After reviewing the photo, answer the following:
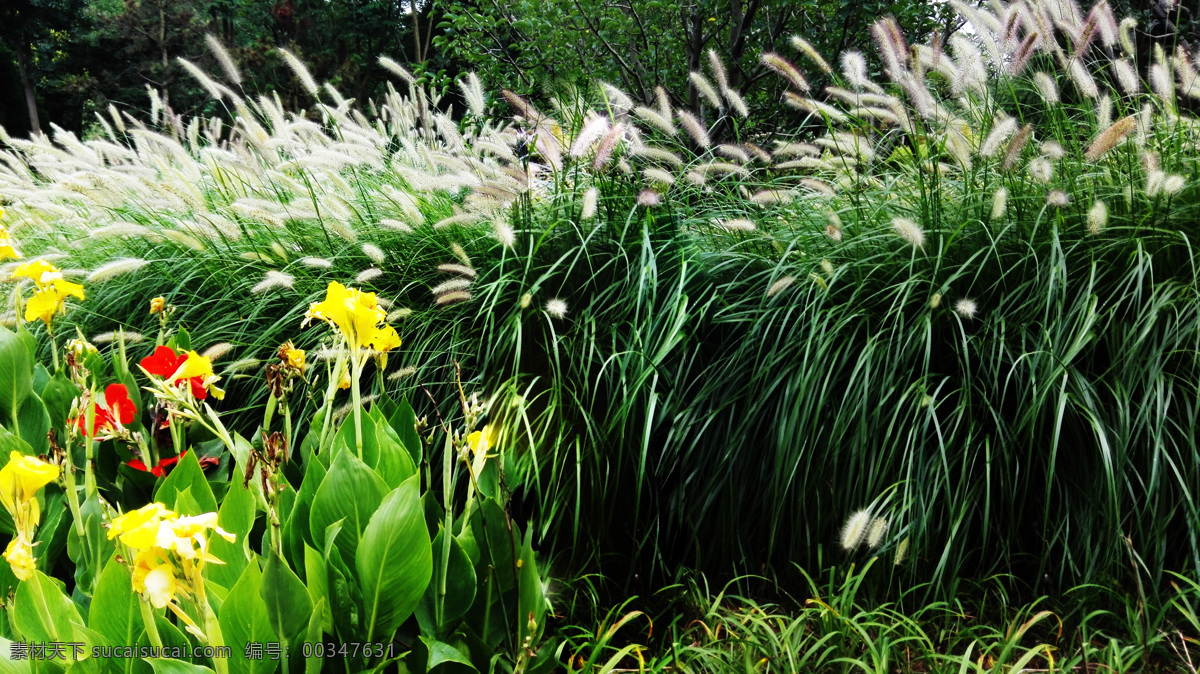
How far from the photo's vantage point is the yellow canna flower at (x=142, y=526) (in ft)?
2.66

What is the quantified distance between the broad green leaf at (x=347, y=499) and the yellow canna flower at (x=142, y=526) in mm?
421

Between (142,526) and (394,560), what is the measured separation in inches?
17.1

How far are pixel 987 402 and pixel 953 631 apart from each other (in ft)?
1.62

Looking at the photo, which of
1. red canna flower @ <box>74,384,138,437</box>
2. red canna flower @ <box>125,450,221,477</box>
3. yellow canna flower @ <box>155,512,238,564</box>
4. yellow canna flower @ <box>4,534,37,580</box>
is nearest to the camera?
yellow canna flower @ <box>155,512,238,564</box>

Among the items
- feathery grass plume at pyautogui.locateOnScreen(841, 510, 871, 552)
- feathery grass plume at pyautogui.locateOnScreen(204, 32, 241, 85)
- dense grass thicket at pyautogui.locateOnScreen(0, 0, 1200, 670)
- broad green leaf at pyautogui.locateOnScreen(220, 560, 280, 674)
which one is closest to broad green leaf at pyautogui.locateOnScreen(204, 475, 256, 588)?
broad green leaf at pyautogui.locateOnScreen(220, 560, 280, 674)

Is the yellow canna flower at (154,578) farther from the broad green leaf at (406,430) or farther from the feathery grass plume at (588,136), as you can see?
the feathery grass plume at (588,136)

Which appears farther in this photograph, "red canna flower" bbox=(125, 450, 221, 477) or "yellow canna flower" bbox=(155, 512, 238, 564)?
"red canna flower" bbox=(125, 450, 221, 477)

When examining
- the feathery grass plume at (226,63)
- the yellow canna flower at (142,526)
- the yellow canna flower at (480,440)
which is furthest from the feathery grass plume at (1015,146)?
the feathery grass plume at (226,63)

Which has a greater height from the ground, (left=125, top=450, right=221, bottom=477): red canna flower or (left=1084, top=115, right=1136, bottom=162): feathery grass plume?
(left=1084, top=115, right=1136, bottom=162): feathery grass plume

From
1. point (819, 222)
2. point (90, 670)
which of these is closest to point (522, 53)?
point (819, 222)

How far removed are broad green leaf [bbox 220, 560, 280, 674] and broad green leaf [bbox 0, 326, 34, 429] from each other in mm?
1089

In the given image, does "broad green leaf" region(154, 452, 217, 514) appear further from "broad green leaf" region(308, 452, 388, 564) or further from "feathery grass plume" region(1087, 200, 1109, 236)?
"feathery grass plume" region(1087, 200, 1109, 236)

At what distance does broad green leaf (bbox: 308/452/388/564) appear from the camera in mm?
1286

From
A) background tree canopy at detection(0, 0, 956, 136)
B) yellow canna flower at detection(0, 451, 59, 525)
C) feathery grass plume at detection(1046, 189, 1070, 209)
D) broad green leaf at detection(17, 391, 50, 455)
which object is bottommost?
broad green leaf at detection(17, 391, 50, 455)
